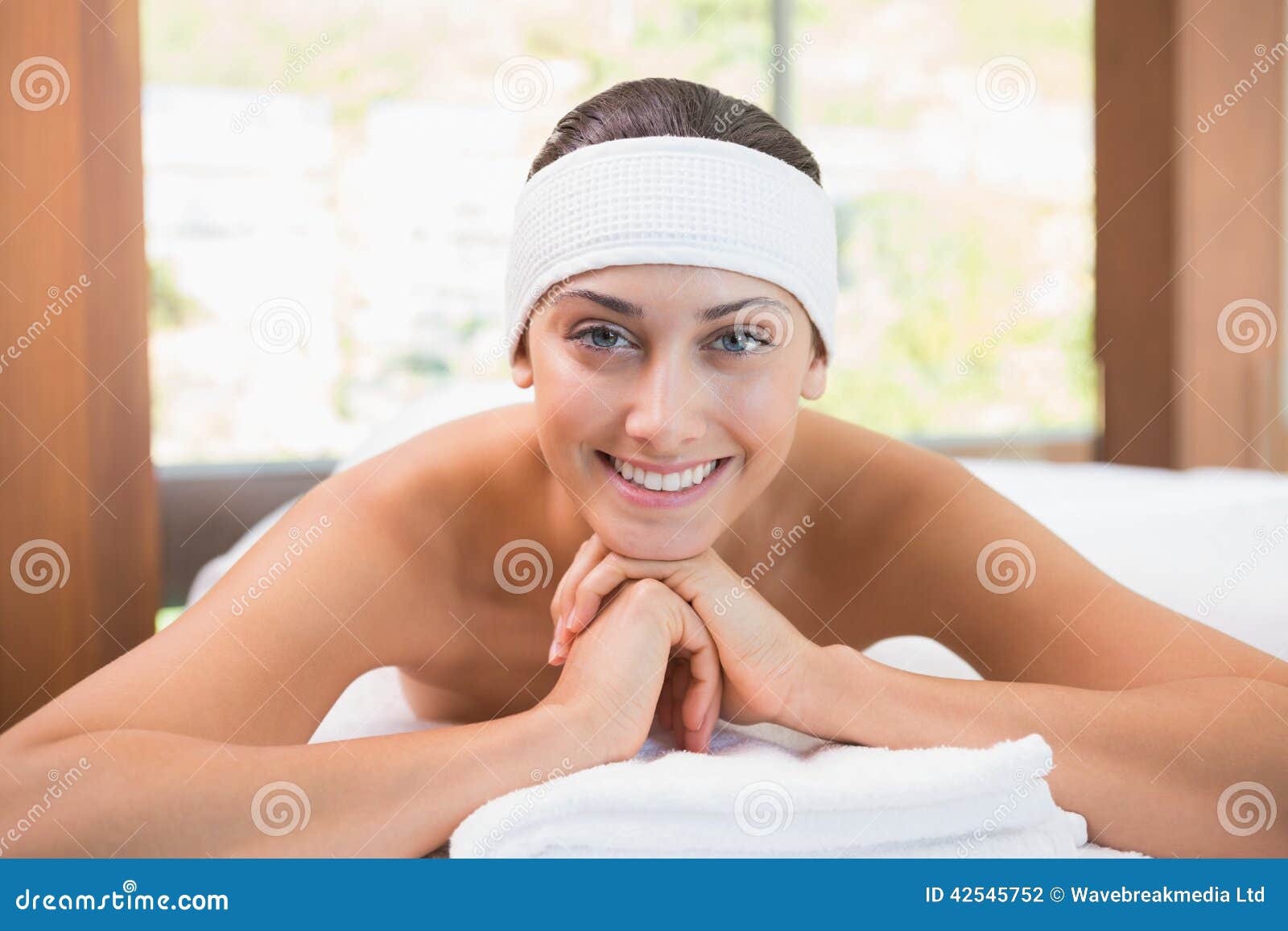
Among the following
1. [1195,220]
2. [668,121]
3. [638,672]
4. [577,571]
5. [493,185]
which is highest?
[493,185]

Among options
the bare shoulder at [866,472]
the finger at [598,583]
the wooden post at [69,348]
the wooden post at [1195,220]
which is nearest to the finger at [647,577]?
the finger at [598,583]

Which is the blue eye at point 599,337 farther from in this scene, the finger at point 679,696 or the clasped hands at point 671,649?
the finger at point 679,696

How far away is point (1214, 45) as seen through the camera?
9.27 ft

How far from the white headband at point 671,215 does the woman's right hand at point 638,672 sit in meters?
0.32

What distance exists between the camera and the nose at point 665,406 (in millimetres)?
968

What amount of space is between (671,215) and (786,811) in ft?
1.75

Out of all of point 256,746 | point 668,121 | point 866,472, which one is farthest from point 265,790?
point 866,472

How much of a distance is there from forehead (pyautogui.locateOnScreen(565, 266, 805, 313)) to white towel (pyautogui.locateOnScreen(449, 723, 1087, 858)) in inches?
16.1

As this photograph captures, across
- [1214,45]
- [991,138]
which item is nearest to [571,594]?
[1214,45]

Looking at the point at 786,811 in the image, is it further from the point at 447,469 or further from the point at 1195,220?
the point at 1195,220

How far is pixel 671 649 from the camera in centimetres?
105

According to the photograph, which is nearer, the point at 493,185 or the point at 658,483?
the point at 658,483

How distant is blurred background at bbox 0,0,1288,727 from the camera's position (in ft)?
4.95

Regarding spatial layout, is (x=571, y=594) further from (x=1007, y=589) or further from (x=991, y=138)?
(x=991, y=138)
